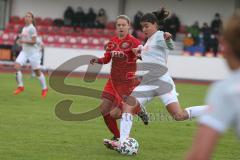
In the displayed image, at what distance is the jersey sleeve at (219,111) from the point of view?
10.9 ft

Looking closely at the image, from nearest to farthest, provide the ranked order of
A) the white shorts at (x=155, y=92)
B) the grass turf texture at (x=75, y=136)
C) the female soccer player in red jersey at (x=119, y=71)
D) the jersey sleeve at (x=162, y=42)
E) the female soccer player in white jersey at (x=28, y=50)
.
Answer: the grass turf texture at (x=75, y=136) < the jersey sleeve at (x=162, y=42) < the white shorts at (x=155, y=92) < the female soccer player in red jersey at (x=119, y=71) < the female soccer player in white jersey at (x=28, y=50)

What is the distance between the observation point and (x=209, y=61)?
95.3 feet

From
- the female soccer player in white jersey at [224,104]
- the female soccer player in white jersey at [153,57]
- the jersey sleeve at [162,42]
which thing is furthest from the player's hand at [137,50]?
the female soccer player in white jersey at [224,104]

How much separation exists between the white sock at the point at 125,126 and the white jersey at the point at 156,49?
85 cm

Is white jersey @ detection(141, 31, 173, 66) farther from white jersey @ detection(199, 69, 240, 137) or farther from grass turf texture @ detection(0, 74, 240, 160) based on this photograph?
white jersey @ detection(199, 69, 240, 137)

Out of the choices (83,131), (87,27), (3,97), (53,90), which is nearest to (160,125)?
(83,131)

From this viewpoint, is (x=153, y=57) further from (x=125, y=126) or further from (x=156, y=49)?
(x=125, y=126)

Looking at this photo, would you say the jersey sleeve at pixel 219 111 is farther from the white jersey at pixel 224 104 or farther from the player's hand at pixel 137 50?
the player's hand at pixel 137 50

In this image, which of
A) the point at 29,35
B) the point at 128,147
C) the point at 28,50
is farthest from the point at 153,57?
the point at 28,50

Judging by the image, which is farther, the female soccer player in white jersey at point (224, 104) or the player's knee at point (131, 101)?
the player's knee at point (131, 101)

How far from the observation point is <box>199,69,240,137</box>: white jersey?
3.32 meters

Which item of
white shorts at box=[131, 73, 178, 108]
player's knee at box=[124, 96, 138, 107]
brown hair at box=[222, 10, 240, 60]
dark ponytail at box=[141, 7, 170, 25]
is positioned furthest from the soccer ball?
brown hair at box=[222, 10, 240, 60]

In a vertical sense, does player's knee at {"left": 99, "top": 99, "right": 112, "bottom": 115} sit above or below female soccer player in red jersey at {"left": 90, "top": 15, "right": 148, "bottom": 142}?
below

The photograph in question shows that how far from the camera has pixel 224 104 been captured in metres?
3.33
